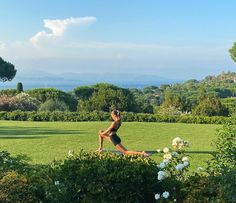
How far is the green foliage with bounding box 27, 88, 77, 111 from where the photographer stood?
1401 inches

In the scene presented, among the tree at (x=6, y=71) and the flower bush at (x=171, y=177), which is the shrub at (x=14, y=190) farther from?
the tree at (x=6, y=71)

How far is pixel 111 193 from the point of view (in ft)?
17.9

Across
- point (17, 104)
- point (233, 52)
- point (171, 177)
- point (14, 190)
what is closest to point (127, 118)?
point (17, 104)

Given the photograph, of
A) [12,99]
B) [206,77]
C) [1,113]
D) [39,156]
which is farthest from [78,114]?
[206,77]

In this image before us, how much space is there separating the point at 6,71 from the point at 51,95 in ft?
56.5

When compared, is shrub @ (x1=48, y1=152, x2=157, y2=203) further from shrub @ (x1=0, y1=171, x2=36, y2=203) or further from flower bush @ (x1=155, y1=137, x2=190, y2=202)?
shrub @ (x1=0, y1=171, x2=36, y2=203)

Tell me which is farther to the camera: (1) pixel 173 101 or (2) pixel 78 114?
(1) pixel 173 101

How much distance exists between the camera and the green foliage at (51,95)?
35594 mm

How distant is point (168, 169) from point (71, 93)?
114 feet

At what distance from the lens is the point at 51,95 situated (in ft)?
117

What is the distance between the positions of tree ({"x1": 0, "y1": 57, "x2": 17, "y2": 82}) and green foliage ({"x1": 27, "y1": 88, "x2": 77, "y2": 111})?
1546 centimetres

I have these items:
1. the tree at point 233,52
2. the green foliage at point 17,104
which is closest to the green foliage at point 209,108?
the green foliage at point 17,104

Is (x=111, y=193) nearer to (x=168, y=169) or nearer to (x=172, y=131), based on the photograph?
(x=168, y=169)

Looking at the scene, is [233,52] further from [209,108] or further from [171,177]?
[171,177]
